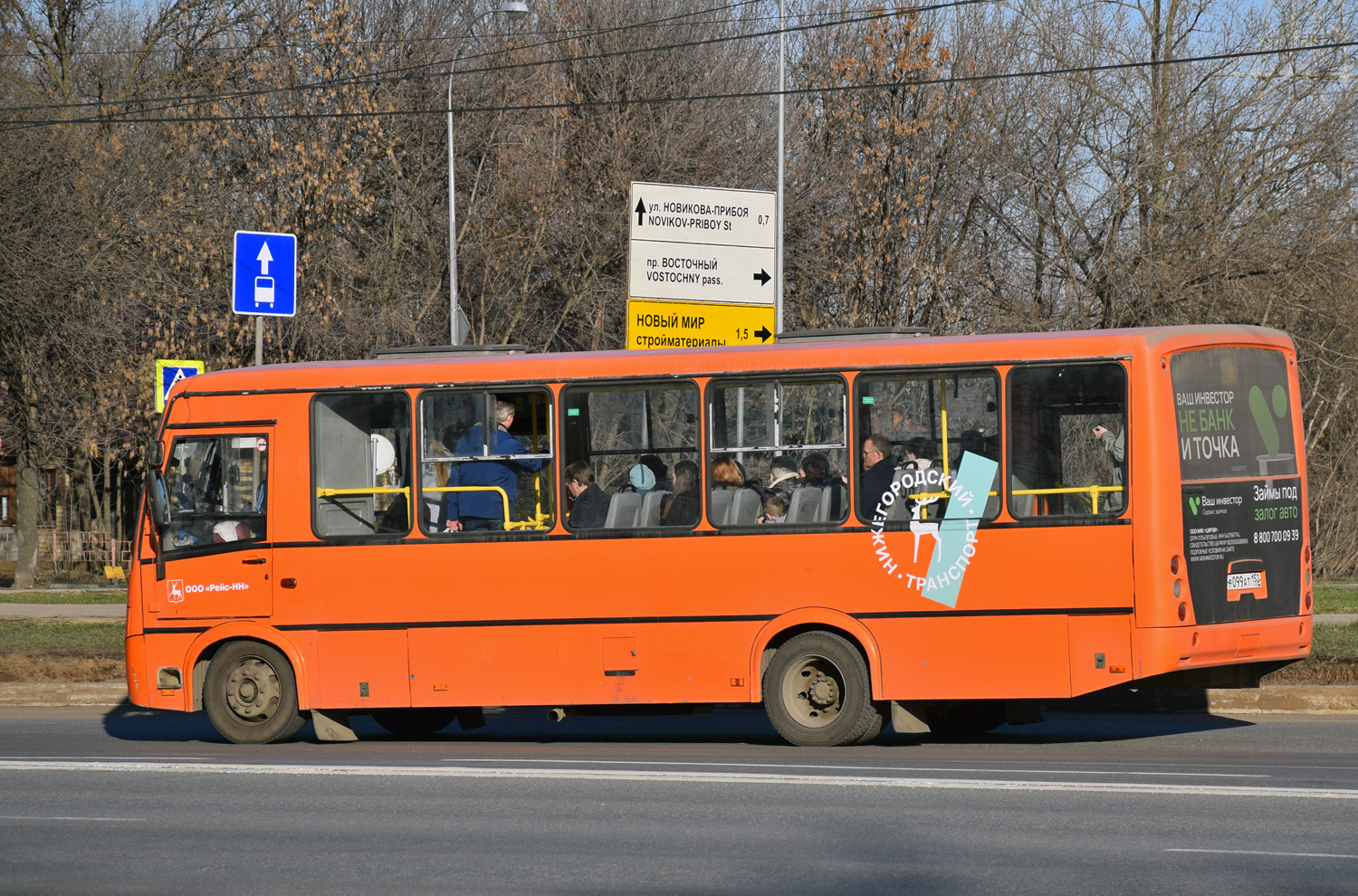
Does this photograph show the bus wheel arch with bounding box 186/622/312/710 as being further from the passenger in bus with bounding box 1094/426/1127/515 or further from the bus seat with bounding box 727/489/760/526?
the passenger in bus with bounding box 1094/426/1127/515

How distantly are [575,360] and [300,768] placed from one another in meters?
3.45

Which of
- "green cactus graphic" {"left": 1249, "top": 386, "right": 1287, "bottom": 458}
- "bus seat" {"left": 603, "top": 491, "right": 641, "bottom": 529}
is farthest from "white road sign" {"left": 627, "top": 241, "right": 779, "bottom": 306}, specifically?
"green cactus graphic" {"left": 1249, "top": 386, "right": 1287, "bottom": 458}

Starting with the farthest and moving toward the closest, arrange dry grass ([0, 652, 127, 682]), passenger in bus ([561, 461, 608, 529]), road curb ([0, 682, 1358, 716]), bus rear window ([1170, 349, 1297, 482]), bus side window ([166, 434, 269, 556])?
1. dry grass ([0, 652, 127, 682])
2. road curb ([0, 682, 1358, 716])
3. bus side window ([166, 434, 269, 556])
4. passenger in bus ([561, 461, 608, 529])
5. bus rear window ([1170, 349, 1297, 482])

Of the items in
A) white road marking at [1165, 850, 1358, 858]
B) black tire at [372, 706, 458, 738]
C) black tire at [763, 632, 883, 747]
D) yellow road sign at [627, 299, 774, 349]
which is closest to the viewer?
white road marking at [1165, 850, 1358, 858]

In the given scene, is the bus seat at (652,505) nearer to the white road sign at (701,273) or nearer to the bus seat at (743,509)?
the bus seat at (743,509)

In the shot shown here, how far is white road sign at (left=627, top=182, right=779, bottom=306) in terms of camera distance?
16.6 m

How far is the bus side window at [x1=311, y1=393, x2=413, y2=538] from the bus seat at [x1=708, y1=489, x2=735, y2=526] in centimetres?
227

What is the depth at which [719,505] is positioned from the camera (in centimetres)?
1098

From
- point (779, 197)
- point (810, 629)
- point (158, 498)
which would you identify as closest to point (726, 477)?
point (810, 629)

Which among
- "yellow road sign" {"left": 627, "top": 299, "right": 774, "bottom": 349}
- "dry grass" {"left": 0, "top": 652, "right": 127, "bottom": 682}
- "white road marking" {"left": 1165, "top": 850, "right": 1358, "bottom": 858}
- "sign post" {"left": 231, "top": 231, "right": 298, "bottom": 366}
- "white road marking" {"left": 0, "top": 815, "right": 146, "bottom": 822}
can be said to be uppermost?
"sign post" {"left": 231, "top": 231, "right": 298, "bottom": 366}

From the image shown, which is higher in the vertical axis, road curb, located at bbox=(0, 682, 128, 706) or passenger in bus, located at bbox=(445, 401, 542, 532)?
passenger in bus, located at bbox=(445, 401, 542, 532)

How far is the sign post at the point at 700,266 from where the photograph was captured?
53.9 ft

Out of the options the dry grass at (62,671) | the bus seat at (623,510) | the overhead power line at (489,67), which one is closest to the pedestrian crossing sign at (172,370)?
the dry grass at (62,671)

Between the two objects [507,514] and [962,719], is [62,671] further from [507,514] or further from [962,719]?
[962,719]
